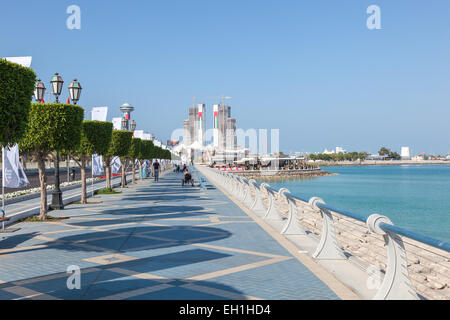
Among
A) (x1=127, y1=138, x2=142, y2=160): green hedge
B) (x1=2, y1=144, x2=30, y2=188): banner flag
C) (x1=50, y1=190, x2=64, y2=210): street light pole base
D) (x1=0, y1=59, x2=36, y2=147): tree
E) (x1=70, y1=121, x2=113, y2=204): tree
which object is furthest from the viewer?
(x1=127, y1=138, x2=142, y2=160): green hedge

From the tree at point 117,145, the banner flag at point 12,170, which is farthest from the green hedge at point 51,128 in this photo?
the tree at point 117,145

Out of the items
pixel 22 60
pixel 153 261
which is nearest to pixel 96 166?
pixel 22 60

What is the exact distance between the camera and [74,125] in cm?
1564

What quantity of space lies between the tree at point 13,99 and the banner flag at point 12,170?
2.67 meters

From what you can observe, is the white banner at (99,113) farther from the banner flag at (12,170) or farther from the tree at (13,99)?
the tree at (13,99)

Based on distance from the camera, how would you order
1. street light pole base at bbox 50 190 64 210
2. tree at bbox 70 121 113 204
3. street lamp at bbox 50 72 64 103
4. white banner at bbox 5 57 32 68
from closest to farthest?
1. white banner at bbox 5 57 32 68
2. street lamp at bbox 50 72 64 103
3. street light pole base at bbox 50 190 64 210
4. tree at bbox 70 121 113 204

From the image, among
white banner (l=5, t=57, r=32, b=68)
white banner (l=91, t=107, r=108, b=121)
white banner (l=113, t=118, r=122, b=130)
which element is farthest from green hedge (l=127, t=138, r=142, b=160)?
white banner (l=5, t=57, r=32, b=68)

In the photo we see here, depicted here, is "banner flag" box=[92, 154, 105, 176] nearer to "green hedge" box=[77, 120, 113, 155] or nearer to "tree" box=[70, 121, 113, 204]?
"tree" box=[70, 121, 113, 204]

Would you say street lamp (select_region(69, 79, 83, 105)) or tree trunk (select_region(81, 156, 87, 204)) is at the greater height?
street lamp (select_region(69, 79, 83, 105))

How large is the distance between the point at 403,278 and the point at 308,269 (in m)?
2.40

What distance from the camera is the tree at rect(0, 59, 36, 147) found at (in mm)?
9406

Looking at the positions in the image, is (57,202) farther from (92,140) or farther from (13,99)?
(13,99)
